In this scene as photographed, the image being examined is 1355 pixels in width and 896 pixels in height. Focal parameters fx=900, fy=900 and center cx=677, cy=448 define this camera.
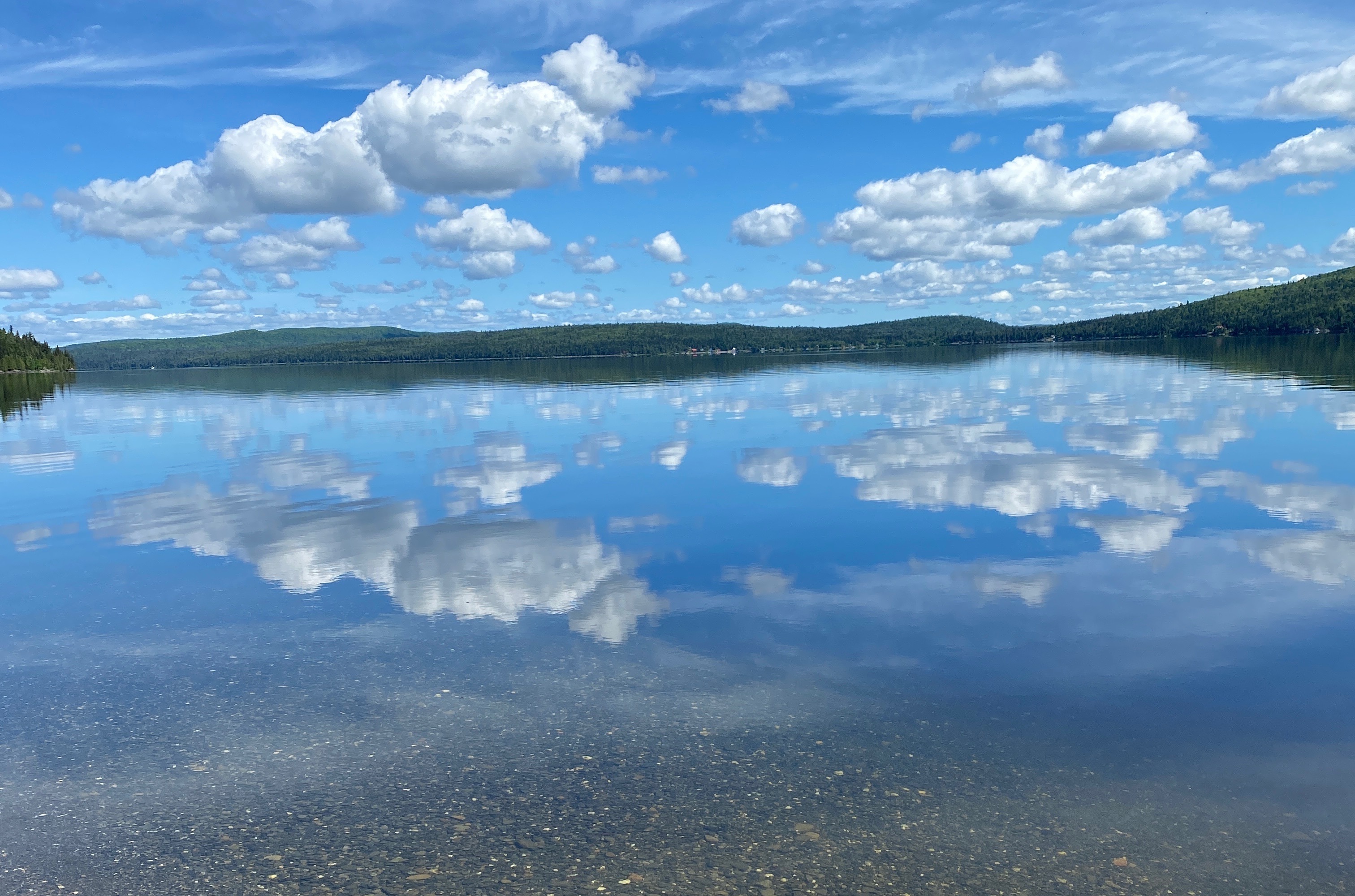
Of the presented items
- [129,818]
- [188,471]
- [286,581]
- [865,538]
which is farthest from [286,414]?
[129,818]

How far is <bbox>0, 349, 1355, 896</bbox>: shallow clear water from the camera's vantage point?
8.09 meters

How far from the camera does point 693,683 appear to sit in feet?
38.8

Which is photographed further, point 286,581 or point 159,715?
point 286,581

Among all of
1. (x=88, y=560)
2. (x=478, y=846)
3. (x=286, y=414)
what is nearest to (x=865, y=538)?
(x=478, y=846)

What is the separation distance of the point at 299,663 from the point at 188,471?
81.1ft

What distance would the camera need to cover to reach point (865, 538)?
779 inches

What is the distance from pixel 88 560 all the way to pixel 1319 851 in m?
22.3

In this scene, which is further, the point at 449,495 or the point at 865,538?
the point at 449,495

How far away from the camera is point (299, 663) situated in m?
12.9

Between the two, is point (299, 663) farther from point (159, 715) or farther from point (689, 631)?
point (689, 631)

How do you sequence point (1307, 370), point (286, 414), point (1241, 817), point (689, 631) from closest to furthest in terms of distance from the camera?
point (1241, 817) → point (689, 631) → point (286, 414) → point (1307, 370)

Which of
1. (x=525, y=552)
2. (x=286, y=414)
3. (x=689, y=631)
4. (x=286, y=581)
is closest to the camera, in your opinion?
(x=689, y=631)

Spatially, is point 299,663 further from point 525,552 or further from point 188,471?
point 188,471

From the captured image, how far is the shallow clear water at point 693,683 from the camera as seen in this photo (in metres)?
8.09
